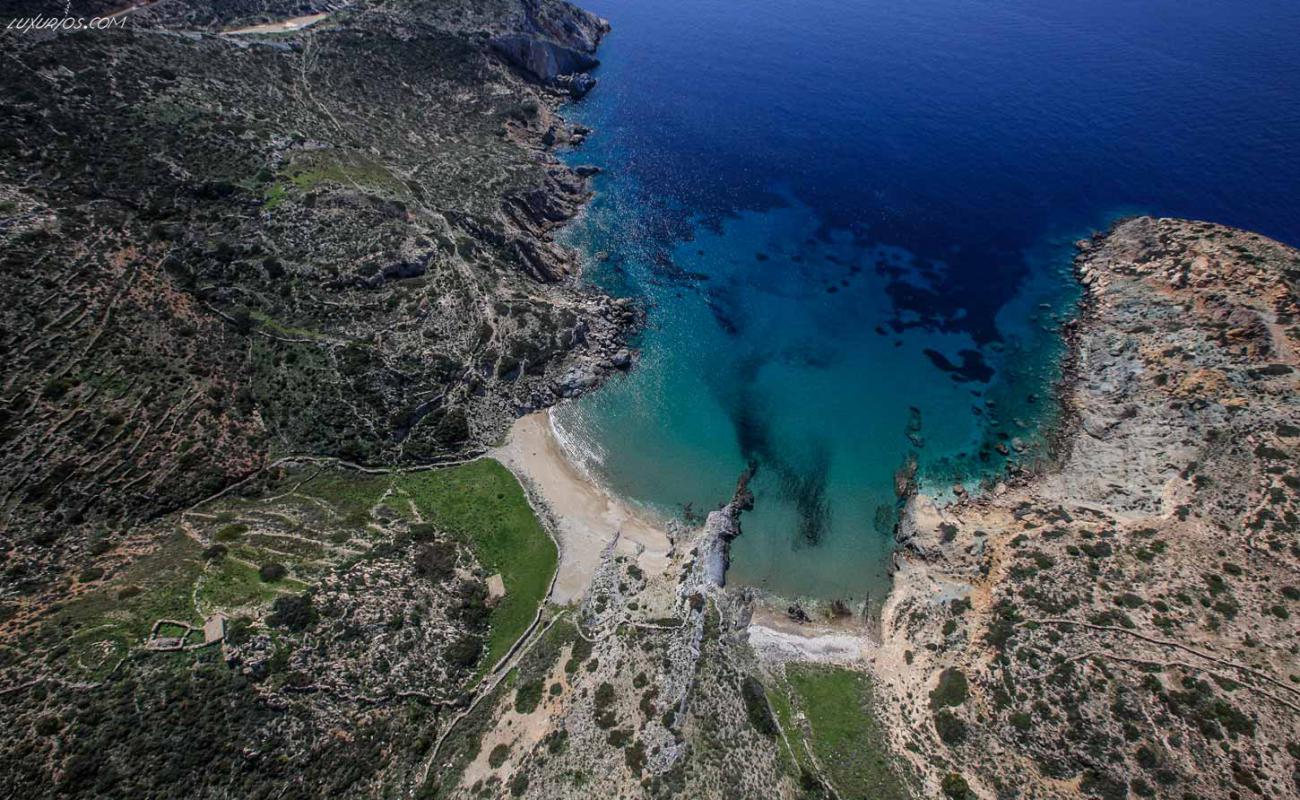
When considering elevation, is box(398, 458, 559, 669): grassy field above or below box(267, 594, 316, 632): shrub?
below

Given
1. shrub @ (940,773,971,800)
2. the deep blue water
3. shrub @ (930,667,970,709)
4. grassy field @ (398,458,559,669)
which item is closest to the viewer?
shrub @ (940,773,971,800)

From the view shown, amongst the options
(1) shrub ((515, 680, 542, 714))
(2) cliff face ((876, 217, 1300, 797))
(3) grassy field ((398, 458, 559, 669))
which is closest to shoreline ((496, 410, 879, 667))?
(3) grassy field ((398, 458, 559, 669))

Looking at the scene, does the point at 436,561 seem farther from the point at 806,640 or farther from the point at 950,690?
the point at 950,690

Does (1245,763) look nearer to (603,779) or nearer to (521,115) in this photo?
(603,779)

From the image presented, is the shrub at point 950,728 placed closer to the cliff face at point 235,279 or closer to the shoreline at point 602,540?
the shoreline at point 602,540

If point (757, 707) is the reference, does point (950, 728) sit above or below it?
above

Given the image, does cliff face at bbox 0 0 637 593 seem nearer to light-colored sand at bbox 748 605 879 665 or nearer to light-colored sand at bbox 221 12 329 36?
light-colored sand at bbox 221 12 329 36

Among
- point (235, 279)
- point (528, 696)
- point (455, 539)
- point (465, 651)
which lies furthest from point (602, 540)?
point (235, 279)
